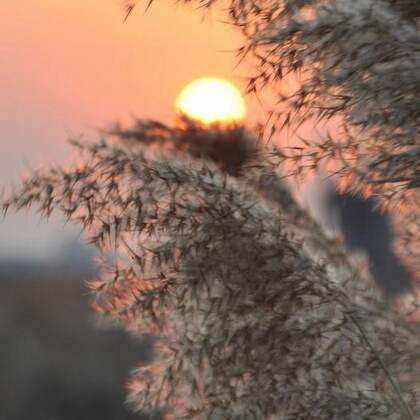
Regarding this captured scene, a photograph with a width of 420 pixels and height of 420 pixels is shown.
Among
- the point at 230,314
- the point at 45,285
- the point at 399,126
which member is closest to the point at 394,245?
the point at 230,314

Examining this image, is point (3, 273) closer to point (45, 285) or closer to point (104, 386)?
point (45, 285)

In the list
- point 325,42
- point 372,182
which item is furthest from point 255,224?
point 325,42

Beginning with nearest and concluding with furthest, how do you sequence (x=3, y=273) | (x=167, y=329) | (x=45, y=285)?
(x=167, y=329)
(x=45, y=285)
(x=3, y=273)

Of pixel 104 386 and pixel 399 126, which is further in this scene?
pixel 104 386

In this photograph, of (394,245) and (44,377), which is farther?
(44,377)

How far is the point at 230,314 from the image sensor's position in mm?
2986

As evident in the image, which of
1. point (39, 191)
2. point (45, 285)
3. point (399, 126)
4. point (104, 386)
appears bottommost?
point (39, 191)

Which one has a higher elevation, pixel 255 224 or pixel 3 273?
pixel 3 273

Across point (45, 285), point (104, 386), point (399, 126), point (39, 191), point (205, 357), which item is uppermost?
point (45, 285)

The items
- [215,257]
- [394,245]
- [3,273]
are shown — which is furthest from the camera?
[3,273]

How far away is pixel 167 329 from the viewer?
3178mm

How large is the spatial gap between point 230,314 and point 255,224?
255mm

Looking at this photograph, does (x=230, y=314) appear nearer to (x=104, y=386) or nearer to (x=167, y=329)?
(x=167, y=329)

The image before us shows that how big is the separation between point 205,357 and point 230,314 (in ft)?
0.55
